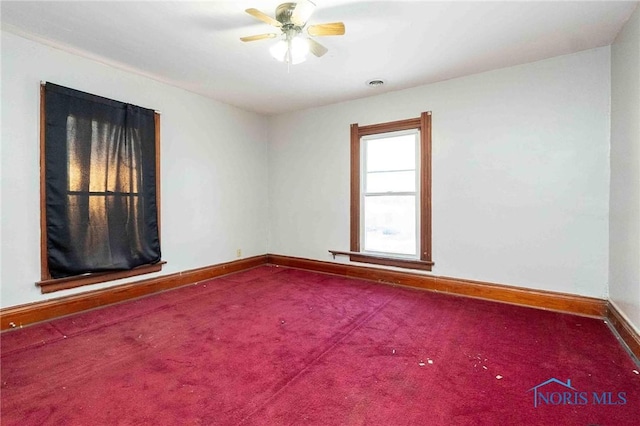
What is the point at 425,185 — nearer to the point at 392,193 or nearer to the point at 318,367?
the point at 392,193

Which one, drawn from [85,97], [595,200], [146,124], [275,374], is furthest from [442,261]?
[85,97]

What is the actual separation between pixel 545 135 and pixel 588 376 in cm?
234

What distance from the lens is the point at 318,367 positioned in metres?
2.12

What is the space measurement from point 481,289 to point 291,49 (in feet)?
10.7

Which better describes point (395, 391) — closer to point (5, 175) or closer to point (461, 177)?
point (461, 177)

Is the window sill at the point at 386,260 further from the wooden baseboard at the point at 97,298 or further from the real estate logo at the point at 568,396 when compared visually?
the real estate logo at the point at 568,396

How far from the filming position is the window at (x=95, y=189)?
2.91 meters

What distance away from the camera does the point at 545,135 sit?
322 cm

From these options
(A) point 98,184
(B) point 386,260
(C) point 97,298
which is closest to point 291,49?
(A) point 98,184

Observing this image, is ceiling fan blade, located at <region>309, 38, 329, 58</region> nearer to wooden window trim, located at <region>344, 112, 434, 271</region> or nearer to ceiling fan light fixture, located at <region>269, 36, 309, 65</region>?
ceiling fan light fixture, located at <region>269, 36, 309, 65</region>

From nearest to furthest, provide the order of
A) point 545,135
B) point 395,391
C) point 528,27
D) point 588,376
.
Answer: point 395,391 → point 588,376 → point 528,27 → point 545,135

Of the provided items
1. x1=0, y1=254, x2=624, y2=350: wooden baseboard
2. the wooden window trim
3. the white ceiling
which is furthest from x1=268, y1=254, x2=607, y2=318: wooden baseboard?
the white ceiling

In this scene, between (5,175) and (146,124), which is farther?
(146,124)

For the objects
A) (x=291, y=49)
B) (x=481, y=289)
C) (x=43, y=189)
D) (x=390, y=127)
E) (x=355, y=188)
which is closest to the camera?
(x=291, y=49)
